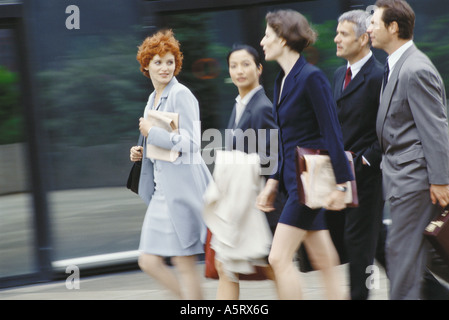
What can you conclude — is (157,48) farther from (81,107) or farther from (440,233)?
(440,233)

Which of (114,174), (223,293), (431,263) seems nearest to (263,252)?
(223,293)

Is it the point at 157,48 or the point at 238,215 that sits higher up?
the point at 157,48

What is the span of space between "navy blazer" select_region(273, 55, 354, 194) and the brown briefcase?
0.48 m

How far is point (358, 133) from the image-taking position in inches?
185

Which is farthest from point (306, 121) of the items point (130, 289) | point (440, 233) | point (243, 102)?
point (130, 289)

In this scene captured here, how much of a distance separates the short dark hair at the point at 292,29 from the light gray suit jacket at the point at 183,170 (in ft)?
2.31

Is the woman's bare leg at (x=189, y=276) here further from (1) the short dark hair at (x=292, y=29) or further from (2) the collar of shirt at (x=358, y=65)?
(2) the collar of shirt at (x=358, y=65)

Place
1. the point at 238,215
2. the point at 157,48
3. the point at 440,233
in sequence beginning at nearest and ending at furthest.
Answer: the point at 440,233, the point at 238,215, the point at 157,48

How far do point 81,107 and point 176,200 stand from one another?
1865 millimetres

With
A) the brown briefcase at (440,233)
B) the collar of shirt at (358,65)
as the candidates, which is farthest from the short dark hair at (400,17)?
the brown briefcase at (440,233)

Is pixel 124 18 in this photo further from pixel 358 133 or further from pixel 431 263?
pixel 431 263

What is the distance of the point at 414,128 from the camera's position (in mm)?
4074

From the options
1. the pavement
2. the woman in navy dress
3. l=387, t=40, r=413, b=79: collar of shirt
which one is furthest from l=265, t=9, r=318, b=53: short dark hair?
the pavement

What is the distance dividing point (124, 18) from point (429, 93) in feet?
9.68
